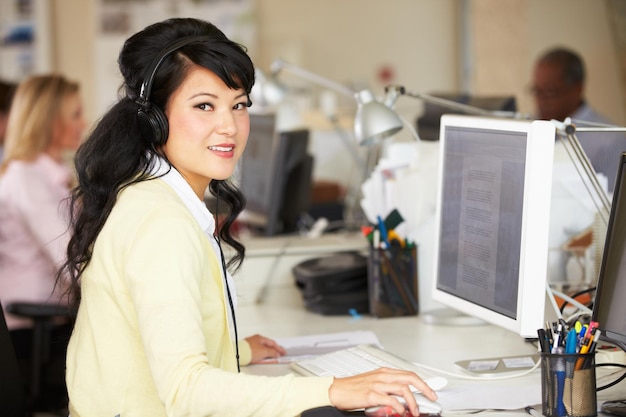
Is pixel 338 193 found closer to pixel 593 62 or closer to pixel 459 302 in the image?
pixel 593 62

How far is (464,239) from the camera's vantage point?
170 centimetres

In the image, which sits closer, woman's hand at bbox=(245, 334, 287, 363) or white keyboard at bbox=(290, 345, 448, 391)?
white keyboard at bbox=(290, 345, 448, 391)

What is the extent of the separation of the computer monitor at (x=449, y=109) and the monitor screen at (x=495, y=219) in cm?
87

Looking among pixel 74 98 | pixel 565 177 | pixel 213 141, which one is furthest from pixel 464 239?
pixel 74 98

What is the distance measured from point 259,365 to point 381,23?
4466 millimetres

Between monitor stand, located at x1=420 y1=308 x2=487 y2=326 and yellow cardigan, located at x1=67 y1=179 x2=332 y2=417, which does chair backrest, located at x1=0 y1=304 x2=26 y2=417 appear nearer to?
yellow cardigan, located at x1=67 y1=179 x2=332 y2=417

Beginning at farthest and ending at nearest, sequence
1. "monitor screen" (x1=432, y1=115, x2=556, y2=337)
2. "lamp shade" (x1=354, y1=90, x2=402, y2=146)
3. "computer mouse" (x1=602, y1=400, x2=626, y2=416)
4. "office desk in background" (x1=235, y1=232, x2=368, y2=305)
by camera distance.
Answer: "office desk in background" (x1=235, y1=232, x2=368, y2=305)
"lamp shade" (x1=354, y1=90, x2=402, y2=146)
"monitor screen" (x1=432, y1=115, x2=556, y2=337)
"computer mouse" (x1=602, y1=400, x2=626, y2=416)

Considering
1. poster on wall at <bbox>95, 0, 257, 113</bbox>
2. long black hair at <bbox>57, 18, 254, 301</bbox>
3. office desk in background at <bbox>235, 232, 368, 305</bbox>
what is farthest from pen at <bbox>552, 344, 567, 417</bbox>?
poster on wall at <bbox>95, 0, 257, 113</bbox>

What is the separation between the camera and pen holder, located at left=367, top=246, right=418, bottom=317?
6.85ft

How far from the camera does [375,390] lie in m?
1.23

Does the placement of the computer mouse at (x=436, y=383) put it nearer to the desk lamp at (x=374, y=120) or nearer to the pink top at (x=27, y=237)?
the desk lamp at (x=374, y=120)

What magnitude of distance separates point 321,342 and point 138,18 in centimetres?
457

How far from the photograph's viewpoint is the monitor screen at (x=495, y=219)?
147cm

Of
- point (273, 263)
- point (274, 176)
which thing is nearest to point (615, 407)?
point (273, 263)
